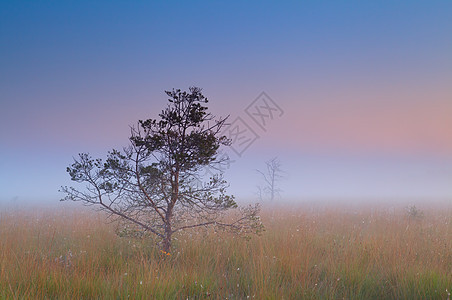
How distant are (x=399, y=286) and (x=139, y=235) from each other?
5.07m

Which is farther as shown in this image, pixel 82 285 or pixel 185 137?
pixel 185 137

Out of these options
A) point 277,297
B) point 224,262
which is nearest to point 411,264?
point 277,297

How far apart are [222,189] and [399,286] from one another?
364 centimetres

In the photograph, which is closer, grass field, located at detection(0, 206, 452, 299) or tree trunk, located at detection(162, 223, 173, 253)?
grass field, located at detection(0, 206, 452, 299)

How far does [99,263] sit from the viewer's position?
5219 millimetres

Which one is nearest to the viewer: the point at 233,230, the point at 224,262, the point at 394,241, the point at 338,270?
the point at 338,270

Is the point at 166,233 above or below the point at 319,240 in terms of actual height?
above

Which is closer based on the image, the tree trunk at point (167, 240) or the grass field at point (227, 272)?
the grass field at point (227, 272)

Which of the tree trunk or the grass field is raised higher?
the tree trunk

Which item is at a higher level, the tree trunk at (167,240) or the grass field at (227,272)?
the tree trunk at (167,240)

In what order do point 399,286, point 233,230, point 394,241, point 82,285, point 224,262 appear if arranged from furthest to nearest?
point 394,241, point 233,230, point 224,262, point 399,286, point 82,285

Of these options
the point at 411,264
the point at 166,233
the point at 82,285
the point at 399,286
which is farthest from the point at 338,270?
the point at 82,285

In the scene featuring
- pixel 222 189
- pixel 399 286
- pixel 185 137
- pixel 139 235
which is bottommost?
pixel 399 286

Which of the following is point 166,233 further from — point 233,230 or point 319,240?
point 319,240
